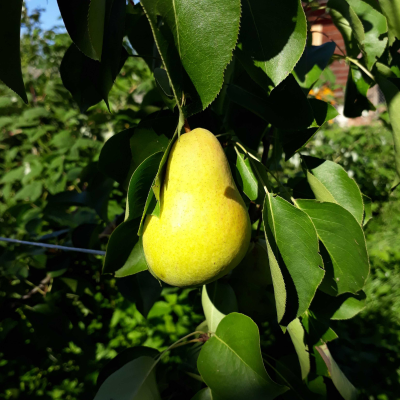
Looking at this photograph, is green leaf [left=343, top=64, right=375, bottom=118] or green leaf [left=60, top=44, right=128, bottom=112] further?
green leaf [left=343, top=64, right=375, bottom=118]

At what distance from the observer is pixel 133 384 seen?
70 cm

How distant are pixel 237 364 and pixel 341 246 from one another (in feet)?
0.86

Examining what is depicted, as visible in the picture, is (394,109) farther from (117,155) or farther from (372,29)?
(117,155)

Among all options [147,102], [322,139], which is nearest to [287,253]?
[147,102]

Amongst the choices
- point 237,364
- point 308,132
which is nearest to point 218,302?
point 237,364

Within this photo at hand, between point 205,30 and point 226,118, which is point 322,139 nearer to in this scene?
point 226,118

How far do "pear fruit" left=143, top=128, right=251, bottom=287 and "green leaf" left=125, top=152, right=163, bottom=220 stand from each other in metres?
0.02

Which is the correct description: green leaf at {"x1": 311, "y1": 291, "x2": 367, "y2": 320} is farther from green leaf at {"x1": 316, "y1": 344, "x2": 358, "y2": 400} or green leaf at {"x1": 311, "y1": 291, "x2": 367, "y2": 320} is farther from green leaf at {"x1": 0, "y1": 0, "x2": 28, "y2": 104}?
green leaf at {"x1": 0, "y1": 0, "x2": 28, "y2": 104}

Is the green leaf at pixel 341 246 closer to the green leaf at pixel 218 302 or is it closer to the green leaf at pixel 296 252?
the green leaf at pixel 296 252

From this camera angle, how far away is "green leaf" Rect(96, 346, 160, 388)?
31.7 inches

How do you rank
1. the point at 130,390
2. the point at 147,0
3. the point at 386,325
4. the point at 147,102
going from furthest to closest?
1. the point at 386,325
2. the point at 147,102
3. the point at 130,390
4. the point at 147,0

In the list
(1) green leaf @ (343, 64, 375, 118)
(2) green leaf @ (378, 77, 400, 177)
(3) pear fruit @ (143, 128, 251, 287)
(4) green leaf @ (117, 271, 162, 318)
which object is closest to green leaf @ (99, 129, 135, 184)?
(3) pear fruit @ (143, 128, 251, 287)

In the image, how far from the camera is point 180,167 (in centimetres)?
54

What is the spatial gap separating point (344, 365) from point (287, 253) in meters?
1.26
